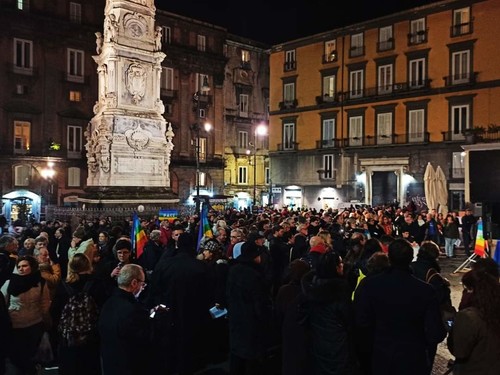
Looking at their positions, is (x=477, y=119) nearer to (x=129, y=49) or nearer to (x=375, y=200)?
(x=375, y=200)

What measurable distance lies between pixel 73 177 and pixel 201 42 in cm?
1965

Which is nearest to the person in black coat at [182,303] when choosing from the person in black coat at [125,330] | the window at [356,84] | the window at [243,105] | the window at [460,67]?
the person in black coat at [125,330]

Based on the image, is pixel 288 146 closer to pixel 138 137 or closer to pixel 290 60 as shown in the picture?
pixel 290 60

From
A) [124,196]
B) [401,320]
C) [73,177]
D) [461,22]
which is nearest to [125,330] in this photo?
[401,320]

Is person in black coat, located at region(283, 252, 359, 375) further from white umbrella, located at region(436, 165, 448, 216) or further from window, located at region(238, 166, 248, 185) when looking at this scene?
window, located at region(238, 166, 248, 185)

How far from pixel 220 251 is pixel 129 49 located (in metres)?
17.1

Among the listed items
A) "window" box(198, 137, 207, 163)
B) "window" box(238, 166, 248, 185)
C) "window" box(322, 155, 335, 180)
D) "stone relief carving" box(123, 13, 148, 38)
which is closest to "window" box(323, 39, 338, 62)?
"window" box(322, 155, 335, 180)

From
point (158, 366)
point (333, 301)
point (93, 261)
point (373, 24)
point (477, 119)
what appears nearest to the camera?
point (333, 301)

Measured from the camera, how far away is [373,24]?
36.9 meters

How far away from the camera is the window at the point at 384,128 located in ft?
118

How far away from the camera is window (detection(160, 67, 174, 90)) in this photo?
45.3m

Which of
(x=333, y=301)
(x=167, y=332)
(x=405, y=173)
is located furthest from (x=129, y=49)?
(x=405, y=173)

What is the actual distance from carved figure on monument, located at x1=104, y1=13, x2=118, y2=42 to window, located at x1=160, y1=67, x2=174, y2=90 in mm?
23368

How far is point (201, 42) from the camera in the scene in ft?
157
